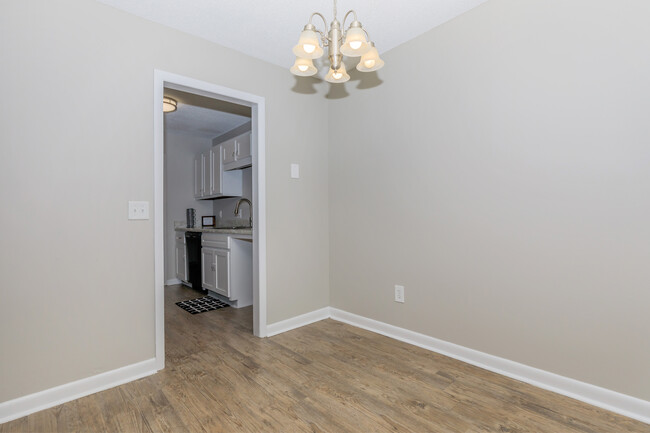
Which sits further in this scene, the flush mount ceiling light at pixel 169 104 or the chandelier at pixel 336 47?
the flush mount ceiling light at pixel 169 104

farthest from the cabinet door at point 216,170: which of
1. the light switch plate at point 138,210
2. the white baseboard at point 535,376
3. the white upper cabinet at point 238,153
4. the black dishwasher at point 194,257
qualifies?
the white baseboard at point 535,376

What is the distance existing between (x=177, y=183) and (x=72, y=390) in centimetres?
384

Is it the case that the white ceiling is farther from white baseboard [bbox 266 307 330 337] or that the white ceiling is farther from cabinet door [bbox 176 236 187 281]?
cabinet door [bbox 176 236 187 281]

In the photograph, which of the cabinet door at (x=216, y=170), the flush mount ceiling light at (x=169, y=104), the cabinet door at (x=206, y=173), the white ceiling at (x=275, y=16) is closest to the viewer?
the white ceiling at (x=275, y=16)

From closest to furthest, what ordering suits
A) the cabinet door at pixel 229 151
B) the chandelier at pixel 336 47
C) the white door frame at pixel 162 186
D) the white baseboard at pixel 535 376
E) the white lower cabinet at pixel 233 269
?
the chandelier at pixel 336 47, the white baseboard at pixel 535 376, the white door frame at pixel 162 186, the white lower cabinet at pixel 233 269, the cabinet door at pixel 229 151

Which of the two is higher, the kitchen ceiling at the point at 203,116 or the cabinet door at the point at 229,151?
the kitchen ceiling at the point at 203,116

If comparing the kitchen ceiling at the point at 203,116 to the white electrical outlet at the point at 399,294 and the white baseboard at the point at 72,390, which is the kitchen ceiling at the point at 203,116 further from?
the white electrical outlet at the point at 399,294

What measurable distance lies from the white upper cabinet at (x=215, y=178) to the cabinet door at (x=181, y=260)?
782 millimetres

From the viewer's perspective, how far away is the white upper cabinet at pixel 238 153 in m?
4.14

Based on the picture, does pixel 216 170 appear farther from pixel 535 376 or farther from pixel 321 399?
pixel 535 376

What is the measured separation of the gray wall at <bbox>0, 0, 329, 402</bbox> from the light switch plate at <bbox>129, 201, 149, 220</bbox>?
40 mm

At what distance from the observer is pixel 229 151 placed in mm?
4512

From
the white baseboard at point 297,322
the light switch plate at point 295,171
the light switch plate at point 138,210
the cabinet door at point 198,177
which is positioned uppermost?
the cabinet door at point 198,177

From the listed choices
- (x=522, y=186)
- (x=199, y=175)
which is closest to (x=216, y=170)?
(x=199, y=175)
